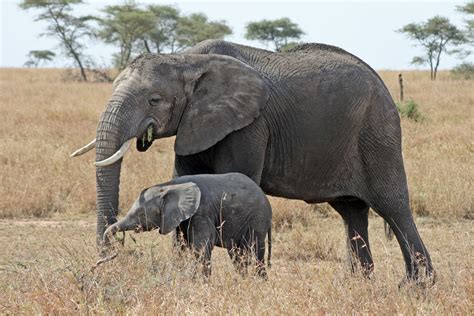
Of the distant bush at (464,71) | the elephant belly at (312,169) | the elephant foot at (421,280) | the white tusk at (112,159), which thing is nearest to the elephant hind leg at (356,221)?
the elephant belly at (312,169)

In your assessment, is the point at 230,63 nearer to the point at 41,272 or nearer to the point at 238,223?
the point at 238,223

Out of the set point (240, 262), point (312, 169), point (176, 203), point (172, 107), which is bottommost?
point (240, 262)

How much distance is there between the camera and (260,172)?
18.3 ft

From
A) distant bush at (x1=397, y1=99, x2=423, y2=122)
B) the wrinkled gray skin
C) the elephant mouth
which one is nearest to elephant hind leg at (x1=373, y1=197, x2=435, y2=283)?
the wrinkled gray skin

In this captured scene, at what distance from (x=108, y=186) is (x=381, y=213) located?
6.97 feet

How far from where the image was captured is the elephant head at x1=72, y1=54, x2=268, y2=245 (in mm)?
5156

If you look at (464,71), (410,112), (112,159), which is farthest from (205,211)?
(464,71)

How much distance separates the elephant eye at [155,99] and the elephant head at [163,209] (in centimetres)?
52

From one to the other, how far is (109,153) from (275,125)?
4.11ft

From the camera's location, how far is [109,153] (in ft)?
16.7

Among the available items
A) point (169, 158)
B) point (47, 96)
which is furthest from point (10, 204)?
point (47, 96)

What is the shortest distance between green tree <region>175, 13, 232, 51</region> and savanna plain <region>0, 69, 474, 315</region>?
21.6 metres

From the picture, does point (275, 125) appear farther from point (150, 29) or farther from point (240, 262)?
point (150, 29)

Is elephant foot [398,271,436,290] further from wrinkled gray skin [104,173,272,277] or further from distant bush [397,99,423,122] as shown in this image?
distant bush [397,99,423,122]
